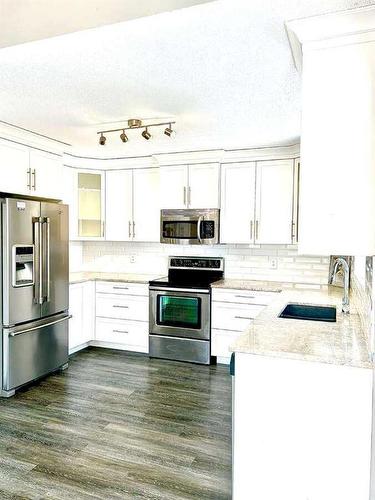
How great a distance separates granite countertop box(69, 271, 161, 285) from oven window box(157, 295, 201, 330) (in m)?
0.36

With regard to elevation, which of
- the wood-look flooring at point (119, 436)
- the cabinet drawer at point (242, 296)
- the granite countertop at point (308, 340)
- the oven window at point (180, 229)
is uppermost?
the oven window at point (180, 229)

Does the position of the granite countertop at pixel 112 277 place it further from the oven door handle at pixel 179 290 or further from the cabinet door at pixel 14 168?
the cabinet door at pixel 14 168

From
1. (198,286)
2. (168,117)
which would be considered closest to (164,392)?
(198,286)

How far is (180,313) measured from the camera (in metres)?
4.16

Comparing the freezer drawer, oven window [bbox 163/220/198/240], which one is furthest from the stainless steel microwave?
the freezer drawer

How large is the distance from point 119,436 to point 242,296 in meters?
1.90

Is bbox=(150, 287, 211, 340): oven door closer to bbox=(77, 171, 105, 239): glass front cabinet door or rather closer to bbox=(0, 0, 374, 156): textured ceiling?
bbox=(77, 171, 105, 239): glass front cabinet door

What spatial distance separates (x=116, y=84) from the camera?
2.38m

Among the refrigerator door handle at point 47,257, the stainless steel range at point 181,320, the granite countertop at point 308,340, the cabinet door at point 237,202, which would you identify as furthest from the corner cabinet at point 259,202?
the refrigerator door handle at point 47,257

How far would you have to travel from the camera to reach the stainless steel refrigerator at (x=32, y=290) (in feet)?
10.5

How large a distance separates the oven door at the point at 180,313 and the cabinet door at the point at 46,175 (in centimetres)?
157

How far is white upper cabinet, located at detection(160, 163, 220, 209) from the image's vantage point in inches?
167

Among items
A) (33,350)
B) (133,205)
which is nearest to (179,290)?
(133,205)

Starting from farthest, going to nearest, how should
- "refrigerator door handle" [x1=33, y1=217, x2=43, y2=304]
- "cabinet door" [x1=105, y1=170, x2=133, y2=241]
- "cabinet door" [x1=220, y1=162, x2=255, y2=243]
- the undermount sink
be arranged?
1. "cabinet door" [x1=105, y1=170, x2=133, y2=241]
2. "cabinet door" [x1=220, y1=162, x2=255, y2=243]
3. "refrigerator door handle" [x1=33, y1=217, x2=43, y2=304]
4. the undermount sink
